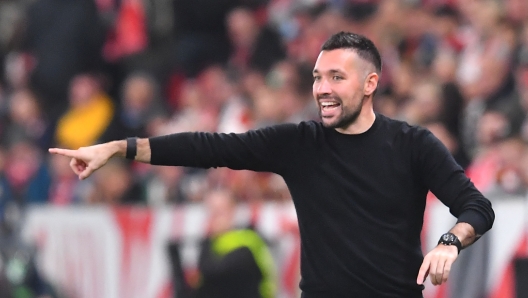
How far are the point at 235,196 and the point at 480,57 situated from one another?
8.62 feet

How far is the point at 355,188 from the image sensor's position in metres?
5.47

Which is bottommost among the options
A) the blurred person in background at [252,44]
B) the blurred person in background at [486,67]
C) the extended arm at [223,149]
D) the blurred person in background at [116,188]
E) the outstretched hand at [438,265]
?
the outstretched hand at [438,265]

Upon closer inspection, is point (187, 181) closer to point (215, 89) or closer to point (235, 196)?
point (235, 196)

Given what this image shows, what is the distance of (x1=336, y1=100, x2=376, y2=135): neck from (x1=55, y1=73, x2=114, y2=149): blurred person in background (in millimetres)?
8131

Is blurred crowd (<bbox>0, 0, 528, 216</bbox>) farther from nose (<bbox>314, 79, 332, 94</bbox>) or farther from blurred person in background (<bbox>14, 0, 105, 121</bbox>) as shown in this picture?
nose (<bbox>314, 79, 332, 94</bbox>)

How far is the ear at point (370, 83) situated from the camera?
5.62 m

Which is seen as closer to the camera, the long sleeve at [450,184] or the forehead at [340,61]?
the long sleeve at [450,184]

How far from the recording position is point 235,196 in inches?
406

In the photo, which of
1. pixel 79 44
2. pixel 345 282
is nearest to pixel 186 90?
pixel 79 44

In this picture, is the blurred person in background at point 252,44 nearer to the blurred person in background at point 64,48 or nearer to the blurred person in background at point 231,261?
the blurred person in background at point 64,48

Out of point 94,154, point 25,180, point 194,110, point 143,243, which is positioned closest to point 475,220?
point 94,154

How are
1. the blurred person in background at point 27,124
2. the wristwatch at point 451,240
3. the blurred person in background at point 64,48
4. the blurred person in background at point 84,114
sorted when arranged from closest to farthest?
the wristwatch at point 451,240 → the blurred person in background at point 84,114 → the blurred person in background at point 27,124 → the blurred person in background at point 64,48

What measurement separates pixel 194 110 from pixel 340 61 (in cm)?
715

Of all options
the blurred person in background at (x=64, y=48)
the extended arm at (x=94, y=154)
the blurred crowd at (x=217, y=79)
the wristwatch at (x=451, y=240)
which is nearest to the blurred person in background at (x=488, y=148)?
the blurred crowd at (x=217, y=79)
